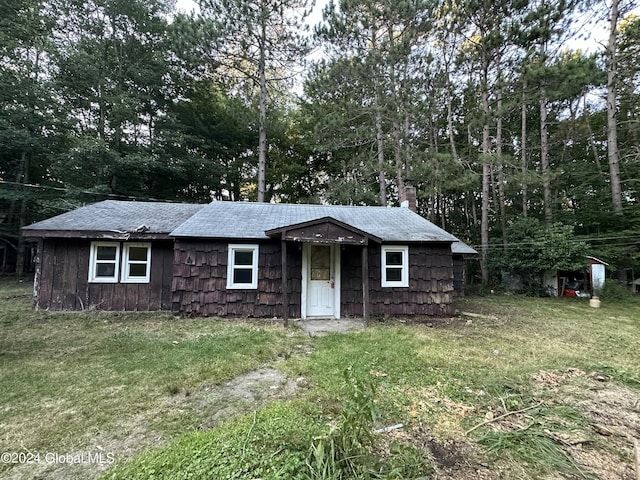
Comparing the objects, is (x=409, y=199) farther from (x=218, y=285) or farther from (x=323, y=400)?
(x=323, y=400)

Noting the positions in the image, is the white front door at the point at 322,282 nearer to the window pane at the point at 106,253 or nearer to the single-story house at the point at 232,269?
the single-story house at the point at 232,269

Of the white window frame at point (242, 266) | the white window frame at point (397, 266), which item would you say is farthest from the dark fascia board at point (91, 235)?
the white window frame at point (397, 266)

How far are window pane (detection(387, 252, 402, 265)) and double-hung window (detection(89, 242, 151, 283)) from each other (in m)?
6.85

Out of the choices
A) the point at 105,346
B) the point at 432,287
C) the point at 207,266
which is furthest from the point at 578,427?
the point at 207,266

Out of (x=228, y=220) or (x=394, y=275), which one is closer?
(x=394, y=275)

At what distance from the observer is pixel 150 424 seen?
2846 mm

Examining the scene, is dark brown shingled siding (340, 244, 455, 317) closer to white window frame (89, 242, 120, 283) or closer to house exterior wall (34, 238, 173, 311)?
house exterior wall (34, 238, 173, 311)

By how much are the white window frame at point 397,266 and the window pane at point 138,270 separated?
22.3ft

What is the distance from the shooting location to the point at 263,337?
19.4 ft

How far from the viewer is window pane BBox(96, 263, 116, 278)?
27.2 ft

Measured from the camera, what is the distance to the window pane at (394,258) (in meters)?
8.26

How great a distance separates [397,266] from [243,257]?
4251mm

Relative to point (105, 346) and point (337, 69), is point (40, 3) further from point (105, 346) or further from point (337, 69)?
point (105, 346)

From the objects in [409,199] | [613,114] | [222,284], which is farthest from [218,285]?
[613,114]
